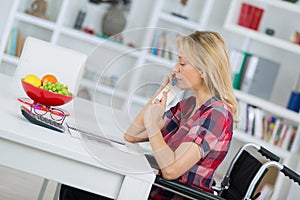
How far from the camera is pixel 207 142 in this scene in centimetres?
219

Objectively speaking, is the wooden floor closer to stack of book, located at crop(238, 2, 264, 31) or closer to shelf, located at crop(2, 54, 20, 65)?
shelf, located at crop(2, 54, 20, 65)

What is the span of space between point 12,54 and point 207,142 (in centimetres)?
386

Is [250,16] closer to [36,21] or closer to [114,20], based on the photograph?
[114,20]

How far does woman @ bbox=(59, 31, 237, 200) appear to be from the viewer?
207cm

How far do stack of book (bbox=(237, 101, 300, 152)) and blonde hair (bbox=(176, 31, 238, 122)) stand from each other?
3120mm

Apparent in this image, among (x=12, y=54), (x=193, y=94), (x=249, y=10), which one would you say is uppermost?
(x=249, y=10)

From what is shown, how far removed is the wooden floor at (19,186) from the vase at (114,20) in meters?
2.05

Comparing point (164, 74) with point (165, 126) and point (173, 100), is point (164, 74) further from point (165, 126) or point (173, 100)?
point (165, 126)

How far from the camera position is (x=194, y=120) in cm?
221

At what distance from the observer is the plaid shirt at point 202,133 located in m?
2.18

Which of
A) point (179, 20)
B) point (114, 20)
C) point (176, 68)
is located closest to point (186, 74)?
point (176, 68)

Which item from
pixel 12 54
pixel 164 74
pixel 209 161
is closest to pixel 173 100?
pixel 164 74

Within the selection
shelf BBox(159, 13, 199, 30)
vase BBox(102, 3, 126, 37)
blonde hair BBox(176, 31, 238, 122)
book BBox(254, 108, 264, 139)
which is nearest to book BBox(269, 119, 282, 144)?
book BBox(254, 108, 264, 139)

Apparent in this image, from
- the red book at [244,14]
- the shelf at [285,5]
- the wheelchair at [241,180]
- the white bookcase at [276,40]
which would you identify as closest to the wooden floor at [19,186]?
the wheelchair at [241,180]
